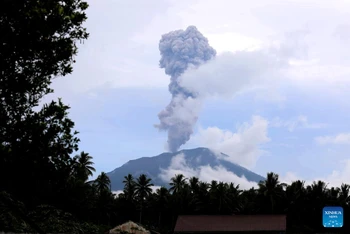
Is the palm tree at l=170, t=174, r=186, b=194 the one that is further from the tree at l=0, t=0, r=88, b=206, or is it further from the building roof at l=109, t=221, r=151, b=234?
the tree at l=0, t=0, r=88, b=206

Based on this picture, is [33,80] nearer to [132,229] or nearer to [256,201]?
[132,229]

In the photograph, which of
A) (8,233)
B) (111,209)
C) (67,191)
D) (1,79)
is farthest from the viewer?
(111,209)

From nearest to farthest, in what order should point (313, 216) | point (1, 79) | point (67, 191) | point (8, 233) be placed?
point (8, 233) < point (1, 79) < point (67, 191) < point (313, 216)

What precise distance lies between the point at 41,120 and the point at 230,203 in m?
91.9

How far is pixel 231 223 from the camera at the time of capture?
7019cm

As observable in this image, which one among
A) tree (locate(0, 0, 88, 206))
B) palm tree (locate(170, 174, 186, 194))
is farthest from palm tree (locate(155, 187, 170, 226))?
tree (locate(0, 0, 88, 206))

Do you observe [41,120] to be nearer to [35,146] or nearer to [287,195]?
[35,146]

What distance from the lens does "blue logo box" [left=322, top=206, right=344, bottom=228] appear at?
4069cm

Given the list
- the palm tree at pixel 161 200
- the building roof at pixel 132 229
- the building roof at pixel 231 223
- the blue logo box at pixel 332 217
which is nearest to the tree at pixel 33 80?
the blue logo box at pixel 332 217

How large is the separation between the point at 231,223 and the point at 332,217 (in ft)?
100

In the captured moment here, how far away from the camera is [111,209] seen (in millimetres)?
111562

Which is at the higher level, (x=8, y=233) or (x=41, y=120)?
(x=41, y=120)

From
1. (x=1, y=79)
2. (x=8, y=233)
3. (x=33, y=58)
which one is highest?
(x=33, y=58)

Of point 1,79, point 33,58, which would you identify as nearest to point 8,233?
point 1,79
